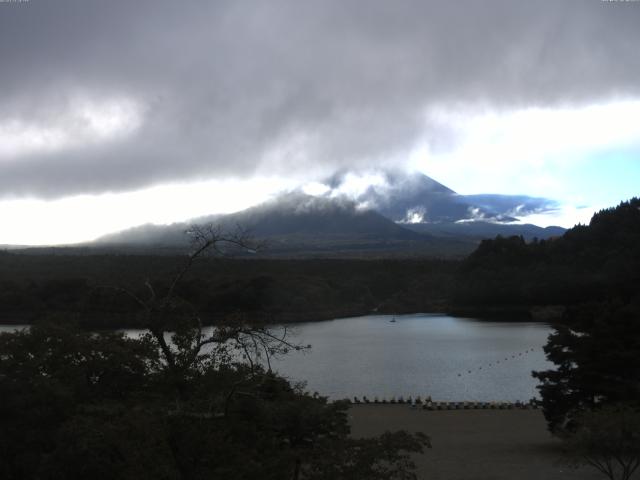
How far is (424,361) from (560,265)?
3964cm

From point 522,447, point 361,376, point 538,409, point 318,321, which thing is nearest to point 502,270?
point 318,321

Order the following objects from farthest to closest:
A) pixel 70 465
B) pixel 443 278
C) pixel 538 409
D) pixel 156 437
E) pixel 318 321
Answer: pixel 443 278 → pixel 318 321 → pixel 538 409 → pixel 70 465 → pixel 156 437

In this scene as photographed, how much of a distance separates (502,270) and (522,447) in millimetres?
60850

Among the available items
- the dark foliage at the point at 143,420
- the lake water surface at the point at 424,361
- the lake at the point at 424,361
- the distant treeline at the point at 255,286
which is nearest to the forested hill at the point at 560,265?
the distant treeline at the point at 255,286

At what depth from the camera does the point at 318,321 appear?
70.7 metres

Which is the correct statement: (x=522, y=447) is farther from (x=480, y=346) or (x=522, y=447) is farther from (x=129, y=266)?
(x=129, y=266)

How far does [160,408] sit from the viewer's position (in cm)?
740

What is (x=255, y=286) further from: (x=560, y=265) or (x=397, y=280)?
(x=560, y=265)

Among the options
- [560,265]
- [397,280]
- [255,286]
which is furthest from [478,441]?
[397,280]

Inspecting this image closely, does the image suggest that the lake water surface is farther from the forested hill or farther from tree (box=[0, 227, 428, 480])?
tree (box=[0, 227, 428, 480])

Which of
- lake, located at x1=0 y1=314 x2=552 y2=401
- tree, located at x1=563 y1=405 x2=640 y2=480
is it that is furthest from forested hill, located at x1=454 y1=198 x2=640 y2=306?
tree, located at x1=563 y1=405 x2=640 y2=480

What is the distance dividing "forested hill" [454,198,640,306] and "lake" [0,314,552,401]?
10.6 m

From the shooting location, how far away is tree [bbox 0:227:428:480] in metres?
7.30

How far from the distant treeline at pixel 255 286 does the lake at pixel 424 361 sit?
7873 mm
